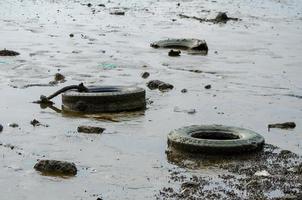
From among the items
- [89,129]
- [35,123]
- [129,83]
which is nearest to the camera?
[89,129]

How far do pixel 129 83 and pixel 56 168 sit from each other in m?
5.74

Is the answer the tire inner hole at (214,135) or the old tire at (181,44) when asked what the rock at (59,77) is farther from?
the old tire at (181,44)

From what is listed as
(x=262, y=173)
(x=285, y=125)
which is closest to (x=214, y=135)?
(x=285, y=125)

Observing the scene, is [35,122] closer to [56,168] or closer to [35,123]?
[35,123]

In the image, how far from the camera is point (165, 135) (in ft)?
31.8

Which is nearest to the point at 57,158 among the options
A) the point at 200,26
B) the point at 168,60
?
the point at 168,60

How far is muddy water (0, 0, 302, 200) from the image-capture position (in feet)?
25.8

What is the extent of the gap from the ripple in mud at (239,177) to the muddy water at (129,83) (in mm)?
203

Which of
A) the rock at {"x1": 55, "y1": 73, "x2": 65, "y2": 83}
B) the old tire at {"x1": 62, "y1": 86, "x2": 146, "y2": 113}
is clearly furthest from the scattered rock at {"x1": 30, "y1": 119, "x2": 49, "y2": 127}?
the rock at {"x1": 55, "y1": 73, "x2": 65, "y2": 83}

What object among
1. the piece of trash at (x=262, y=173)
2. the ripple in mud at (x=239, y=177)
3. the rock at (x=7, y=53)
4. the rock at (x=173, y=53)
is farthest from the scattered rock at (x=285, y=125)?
the rock at (x=7, y=53)

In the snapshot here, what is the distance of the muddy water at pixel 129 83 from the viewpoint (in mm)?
7855

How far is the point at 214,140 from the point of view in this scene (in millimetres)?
8781

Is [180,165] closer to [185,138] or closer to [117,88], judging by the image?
[185,138]

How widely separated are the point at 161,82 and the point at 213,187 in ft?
19.1
